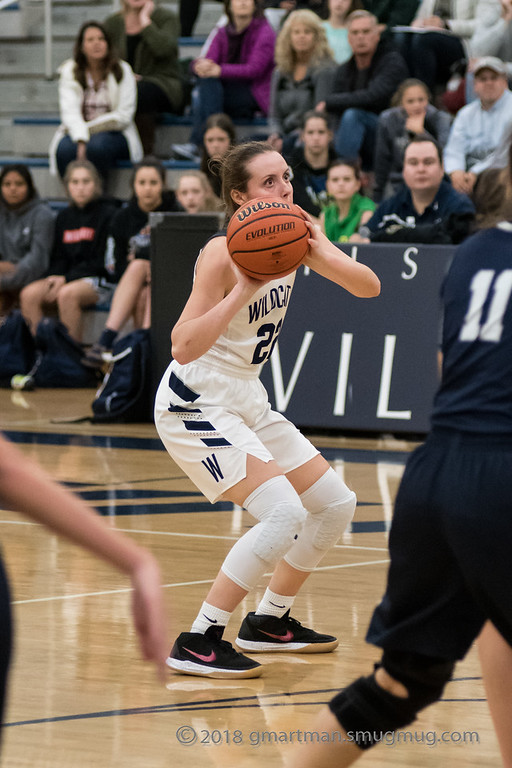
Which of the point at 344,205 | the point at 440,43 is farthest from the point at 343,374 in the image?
the point at 440,43

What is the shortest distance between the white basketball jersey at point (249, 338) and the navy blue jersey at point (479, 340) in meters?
1.51

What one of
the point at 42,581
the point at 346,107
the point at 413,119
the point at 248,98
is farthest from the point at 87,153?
the point at 42,581

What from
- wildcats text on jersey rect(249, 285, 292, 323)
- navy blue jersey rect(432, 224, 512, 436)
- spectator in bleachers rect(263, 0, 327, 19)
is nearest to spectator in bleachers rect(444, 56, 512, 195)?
spectator in bleachers rect(263, 0, 327, 19)

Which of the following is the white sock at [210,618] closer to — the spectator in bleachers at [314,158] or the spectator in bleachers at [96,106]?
the spectator in bleachers at [314,158]

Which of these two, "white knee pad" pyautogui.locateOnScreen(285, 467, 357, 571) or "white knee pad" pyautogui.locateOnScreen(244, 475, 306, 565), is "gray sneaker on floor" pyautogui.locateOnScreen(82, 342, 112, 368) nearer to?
"white knee pad" pyautogui.locateOnScreen(285, 467, 357, 571)

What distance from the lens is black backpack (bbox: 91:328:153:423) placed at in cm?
931

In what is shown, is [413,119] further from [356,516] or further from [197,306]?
[197,306]

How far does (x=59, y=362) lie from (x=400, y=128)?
3676 mm

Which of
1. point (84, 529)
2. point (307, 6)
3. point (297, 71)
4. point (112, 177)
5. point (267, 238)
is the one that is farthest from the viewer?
point (112, 177)

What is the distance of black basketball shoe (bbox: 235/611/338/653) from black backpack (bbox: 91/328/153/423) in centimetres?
512

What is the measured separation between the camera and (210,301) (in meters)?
3.98

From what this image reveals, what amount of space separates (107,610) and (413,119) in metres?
6.94

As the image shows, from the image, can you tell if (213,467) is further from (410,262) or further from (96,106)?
(96,106)

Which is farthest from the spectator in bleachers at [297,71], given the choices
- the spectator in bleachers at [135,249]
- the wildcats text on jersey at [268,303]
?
the wildcats text on jersey at [268,303]
